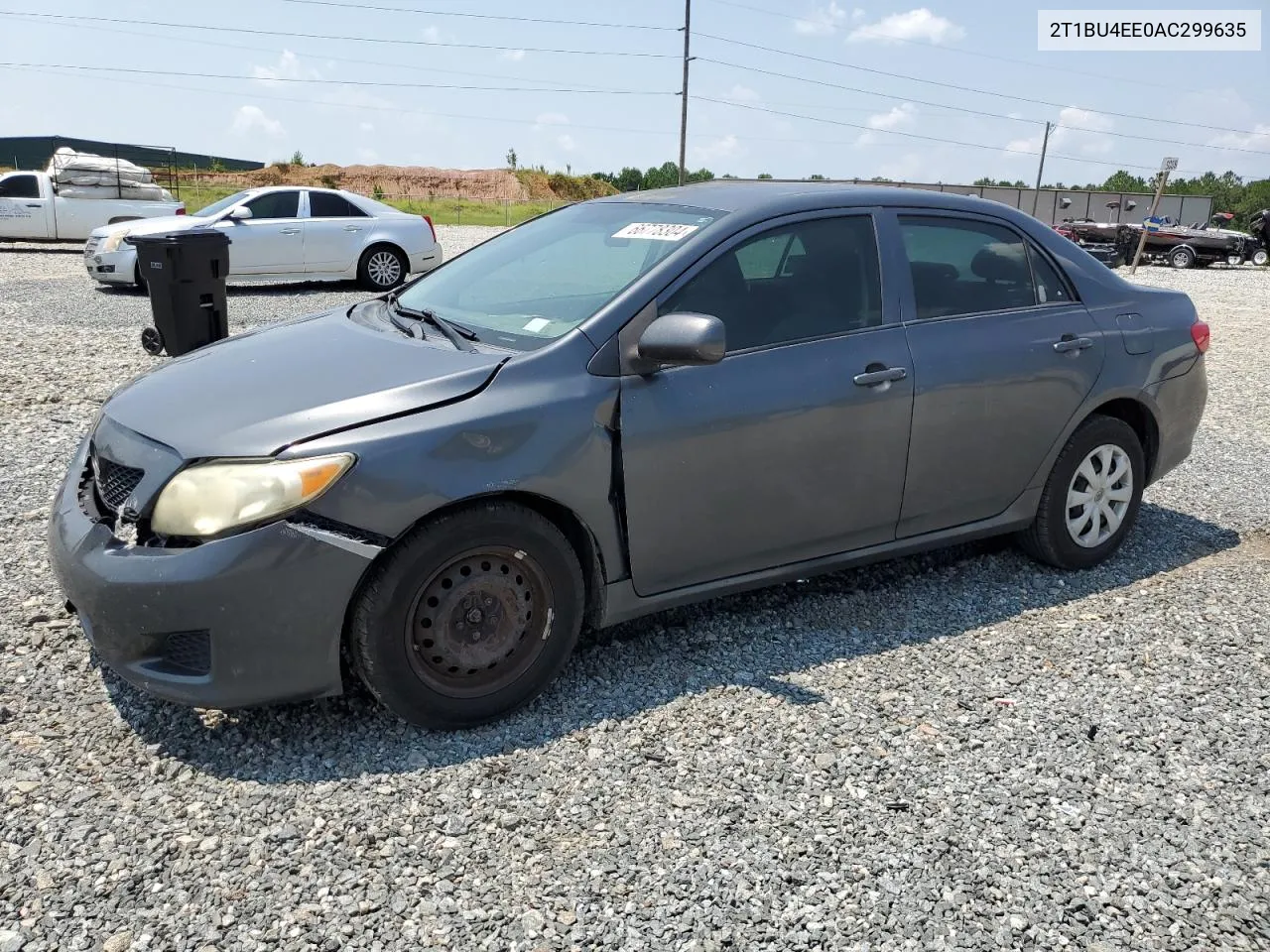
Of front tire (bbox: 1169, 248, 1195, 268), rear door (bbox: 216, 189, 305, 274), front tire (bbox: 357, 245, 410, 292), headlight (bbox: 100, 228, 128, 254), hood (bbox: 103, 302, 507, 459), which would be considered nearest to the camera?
hood (bbox: 103, 302, 507, 459)

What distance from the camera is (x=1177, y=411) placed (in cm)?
477

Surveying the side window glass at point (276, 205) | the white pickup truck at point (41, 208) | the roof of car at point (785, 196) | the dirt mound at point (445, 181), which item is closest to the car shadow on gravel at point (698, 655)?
the roof of car at point (785, 196)

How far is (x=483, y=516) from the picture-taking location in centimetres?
304

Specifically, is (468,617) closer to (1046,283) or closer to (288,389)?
(288,389)

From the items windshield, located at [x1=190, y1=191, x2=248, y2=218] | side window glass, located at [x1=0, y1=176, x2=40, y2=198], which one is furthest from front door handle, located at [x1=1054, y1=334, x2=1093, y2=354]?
side window glass, located at [x1=0, y1=176, x2=40, y2=198]

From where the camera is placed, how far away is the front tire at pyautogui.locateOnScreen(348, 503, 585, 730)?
117 inches

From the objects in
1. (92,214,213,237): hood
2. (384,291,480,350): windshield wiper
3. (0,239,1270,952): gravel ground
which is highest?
(92,214,213,237): hood

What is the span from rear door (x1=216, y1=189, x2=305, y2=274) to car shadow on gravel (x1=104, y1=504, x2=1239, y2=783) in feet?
37.3

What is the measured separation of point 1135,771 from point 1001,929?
941 millimetres

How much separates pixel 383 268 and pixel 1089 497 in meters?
12.1

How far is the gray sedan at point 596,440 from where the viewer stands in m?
2.87

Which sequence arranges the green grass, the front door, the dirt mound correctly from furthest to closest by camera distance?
1. the dirt mound
2. the green grass
3. the front door

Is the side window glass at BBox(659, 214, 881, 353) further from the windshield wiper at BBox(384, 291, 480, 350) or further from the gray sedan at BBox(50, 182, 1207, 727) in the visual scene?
the windshield wiper at BBox(384, 291, 480, 350)

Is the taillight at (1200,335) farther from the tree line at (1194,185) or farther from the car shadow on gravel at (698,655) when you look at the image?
the tree line at (1194,185)
